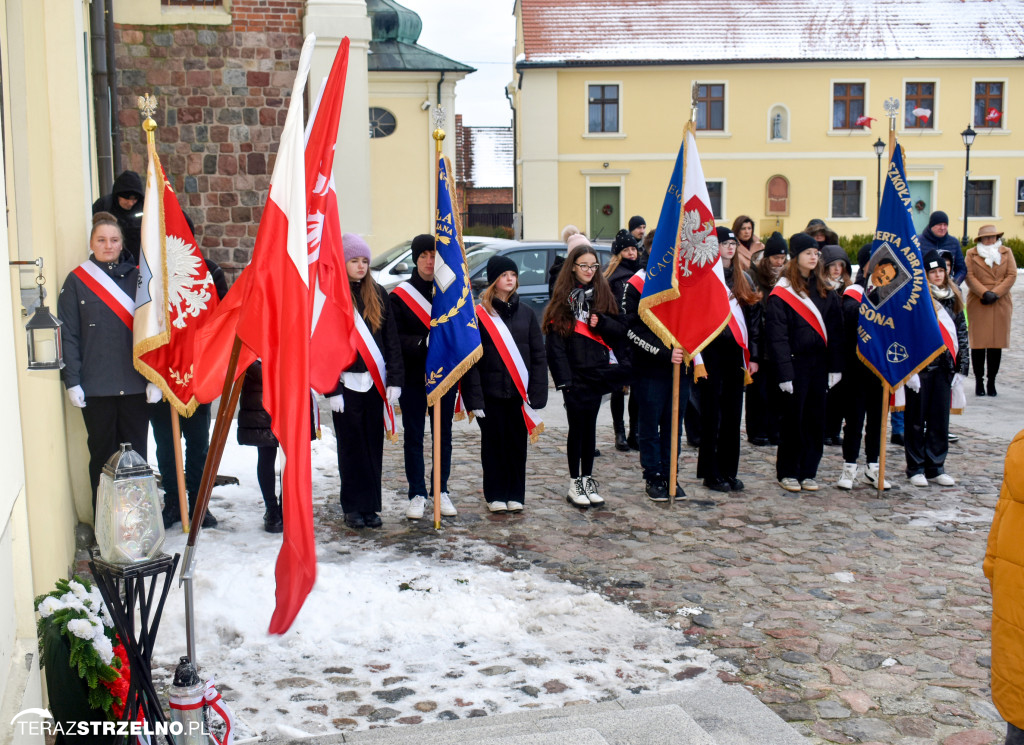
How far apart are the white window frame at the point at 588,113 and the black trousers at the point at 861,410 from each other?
2972 centimetres

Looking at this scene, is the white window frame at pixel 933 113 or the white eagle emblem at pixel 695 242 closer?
the white eagle emblem at pixel 695 242

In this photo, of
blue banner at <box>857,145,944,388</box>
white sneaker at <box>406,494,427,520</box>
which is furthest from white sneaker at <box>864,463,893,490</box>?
white sneaker at <box>406,494,427,520</box>

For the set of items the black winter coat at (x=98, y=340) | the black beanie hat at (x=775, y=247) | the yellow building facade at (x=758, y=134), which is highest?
the yellow building facade at (x=758, y=134)

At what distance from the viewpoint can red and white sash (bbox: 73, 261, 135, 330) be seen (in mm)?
6219

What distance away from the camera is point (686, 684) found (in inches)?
184

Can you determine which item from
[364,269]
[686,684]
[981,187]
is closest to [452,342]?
[364,269]

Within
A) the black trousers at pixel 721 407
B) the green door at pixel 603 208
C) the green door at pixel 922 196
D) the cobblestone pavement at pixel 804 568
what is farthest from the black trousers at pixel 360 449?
the green door at pixel 922 196

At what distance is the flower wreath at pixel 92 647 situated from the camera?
3.87m

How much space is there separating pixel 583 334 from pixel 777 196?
32447 millimetres

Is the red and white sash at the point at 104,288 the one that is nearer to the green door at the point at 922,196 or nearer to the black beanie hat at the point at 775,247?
the black beanie hat at the point at 775,247

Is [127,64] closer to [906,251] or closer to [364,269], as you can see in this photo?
[364,269]

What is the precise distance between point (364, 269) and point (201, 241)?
6.77m

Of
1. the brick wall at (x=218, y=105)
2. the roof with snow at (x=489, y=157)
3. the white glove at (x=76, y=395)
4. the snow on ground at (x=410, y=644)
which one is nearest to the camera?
the snow on ground at (x=410, y=644)

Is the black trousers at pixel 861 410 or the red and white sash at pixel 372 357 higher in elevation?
the red and white sash at pixel 372 357
